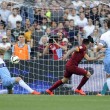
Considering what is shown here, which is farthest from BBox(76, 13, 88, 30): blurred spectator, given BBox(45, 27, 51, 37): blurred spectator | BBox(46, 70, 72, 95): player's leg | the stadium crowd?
BBox(46, 70, 72, 95): player's leg

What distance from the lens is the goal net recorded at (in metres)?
17.1

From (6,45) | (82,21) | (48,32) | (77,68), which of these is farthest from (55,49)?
(82,21)

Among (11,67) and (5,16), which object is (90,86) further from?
(5,16)

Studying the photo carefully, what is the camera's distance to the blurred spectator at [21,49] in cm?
1763

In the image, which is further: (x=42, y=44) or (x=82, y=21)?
(x=82, y=21)

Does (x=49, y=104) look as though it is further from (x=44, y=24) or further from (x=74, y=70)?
(x=44, y=24)

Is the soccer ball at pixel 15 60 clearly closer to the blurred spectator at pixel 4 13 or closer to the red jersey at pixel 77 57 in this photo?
the red jersey at pixel 77 57

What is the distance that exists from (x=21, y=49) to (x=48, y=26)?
2.13 m

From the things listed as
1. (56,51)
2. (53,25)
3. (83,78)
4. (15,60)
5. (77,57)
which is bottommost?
(83,78)

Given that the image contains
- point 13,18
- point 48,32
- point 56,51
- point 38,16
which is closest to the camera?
point 56,51

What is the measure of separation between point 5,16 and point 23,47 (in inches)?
87.8

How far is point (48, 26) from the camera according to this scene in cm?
1945

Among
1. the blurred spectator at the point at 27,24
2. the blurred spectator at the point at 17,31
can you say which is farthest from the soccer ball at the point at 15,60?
the blurred spectator at the point at 27,24

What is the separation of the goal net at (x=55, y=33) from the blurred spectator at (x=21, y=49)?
26cm
